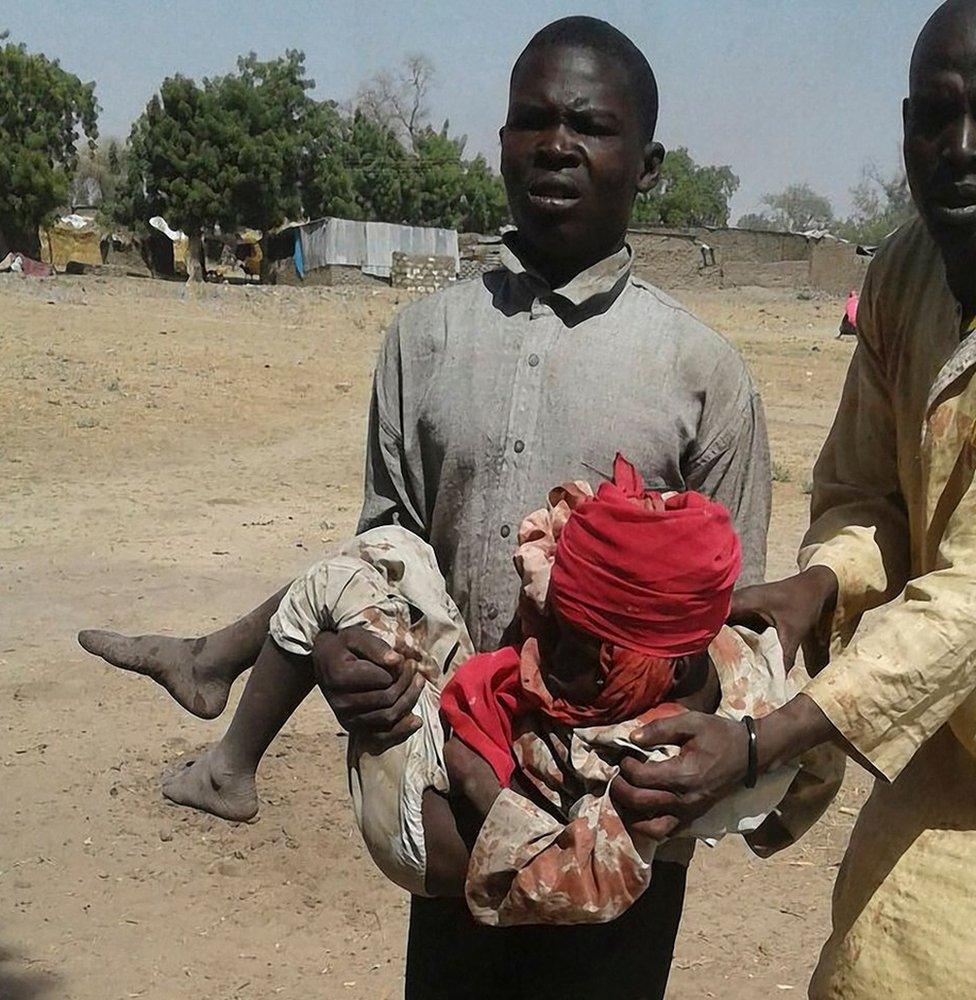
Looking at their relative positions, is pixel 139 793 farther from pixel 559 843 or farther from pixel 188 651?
pixel 559 843

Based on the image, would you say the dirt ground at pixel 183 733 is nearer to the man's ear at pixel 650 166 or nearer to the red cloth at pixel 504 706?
the red cloth at pixel 504 706

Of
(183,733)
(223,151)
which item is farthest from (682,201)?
(183,733)

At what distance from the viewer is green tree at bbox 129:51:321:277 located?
32.7 meters

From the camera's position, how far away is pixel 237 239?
36469 mm

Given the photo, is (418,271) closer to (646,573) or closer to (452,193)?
(452,193)

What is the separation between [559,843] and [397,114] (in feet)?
176

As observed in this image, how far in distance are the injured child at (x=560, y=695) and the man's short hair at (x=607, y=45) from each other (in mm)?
612

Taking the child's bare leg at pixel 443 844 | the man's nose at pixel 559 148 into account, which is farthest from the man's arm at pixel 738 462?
the child's bare leg at pixel 443 844

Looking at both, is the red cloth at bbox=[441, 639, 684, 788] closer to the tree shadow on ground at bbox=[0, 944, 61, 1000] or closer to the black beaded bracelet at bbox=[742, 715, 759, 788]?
the black beaded bracelet at bbox=[742, 715, 759, 788]

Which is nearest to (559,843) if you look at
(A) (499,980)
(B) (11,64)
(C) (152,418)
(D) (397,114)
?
(A) (499,980)

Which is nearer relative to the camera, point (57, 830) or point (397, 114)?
point (57, 830)

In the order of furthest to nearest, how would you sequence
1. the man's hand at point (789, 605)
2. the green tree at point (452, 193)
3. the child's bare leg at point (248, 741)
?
the green tree at point (452, 193)
the child's bare leg at point (248, 741)
the man's hand at point (789, 605)

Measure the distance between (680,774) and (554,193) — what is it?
35.4 inches

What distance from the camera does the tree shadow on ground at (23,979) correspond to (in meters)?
3.39
